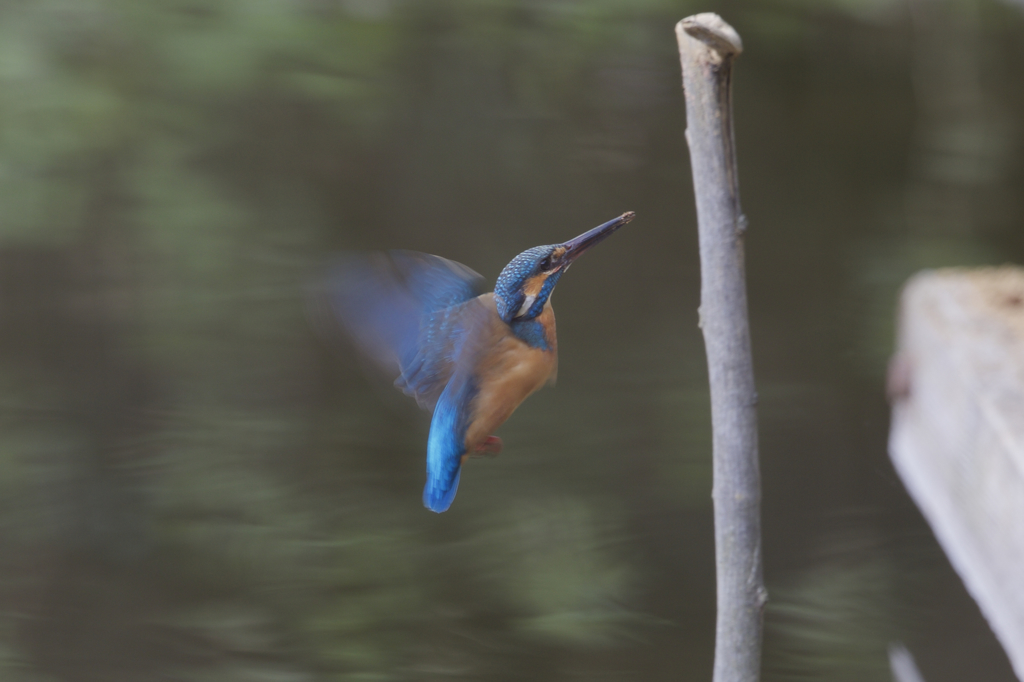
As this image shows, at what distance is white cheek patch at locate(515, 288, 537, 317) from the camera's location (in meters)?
0.65

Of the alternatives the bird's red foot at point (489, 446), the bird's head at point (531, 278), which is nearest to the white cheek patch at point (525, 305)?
the bird's head at point (531, 278)

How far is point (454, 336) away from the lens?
68 cm

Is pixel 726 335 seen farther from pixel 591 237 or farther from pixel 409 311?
pixel 409 311

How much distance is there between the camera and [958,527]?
2.72 ft

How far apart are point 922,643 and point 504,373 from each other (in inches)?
89.4

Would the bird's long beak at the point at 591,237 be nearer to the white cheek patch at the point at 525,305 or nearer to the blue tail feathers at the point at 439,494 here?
the white cheek patch at the point at 525,305

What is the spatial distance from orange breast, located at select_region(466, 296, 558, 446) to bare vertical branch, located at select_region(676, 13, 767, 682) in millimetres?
128

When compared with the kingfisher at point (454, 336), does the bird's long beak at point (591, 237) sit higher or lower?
higher

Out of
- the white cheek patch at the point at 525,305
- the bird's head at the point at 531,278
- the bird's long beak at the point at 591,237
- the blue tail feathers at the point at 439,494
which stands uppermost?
the bird's long beak at the point at 591,237

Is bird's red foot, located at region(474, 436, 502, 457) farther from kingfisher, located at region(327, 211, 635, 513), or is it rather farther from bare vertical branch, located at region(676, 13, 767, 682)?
bare vertical branch, located at region(676, 13, 767, 682)

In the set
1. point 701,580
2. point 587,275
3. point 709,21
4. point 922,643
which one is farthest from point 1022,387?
point 922,643

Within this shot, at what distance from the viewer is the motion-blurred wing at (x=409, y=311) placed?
643mm

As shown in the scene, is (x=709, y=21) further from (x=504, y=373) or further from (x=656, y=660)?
(x=656, y=660)

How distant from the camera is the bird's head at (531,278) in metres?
0.63
